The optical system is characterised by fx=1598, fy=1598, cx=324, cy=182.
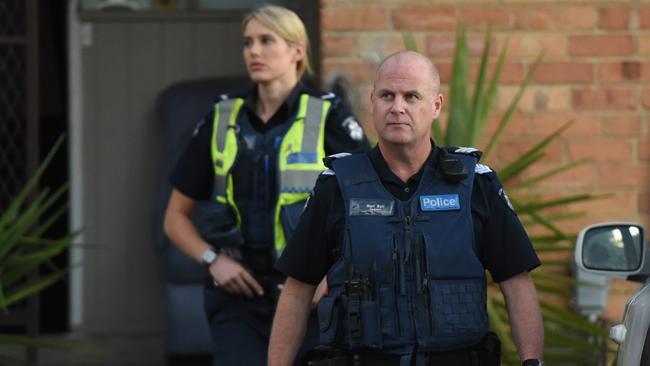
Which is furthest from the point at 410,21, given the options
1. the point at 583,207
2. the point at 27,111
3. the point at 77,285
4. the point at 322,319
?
the point at 322,319

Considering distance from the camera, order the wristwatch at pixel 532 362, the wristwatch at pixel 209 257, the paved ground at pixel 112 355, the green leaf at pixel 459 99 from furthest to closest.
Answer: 1. the paved ground at pixel 112 355
2. the green leaf at pixel 459 99
3. the wristwatch at pixel 209 257
4. the wristwatch at pixel 532 362

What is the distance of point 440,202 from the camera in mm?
4324

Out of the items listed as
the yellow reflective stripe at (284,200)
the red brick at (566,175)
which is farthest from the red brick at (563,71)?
the yellow reflective stripe at (284,200)

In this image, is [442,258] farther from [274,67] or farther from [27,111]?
[27,111]

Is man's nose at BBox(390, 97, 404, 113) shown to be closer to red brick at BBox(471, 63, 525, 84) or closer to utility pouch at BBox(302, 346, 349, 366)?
utility pouch at BBox(302, 346, 349, 366)

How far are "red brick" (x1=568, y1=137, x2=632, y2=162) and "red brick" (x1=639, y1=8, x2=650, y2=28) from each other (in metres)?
0.55

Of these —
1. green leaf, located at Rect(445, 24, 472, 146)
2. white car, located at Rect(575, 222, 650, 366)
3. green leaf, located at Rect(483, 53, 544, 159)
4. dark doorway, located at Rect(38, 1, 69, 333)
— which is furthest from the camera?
dark doorway, located at Rect(38, 1, 69, 333)

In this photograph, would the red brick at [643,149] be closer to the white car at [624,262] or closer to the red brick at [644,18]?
the red brick at [644,18]

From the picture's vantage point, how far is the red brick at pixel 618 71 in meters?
7.60

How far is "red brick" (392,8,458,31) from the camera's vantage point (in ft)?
24.8

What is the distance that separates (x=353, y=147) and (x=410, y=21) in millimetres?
2267

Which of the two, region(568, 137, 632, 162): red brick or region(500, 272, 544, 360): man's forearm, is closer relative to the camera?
region(500, 272, 544, 360): man's forearm

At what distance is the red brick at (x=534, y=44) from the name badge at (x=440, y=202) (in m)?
3.34

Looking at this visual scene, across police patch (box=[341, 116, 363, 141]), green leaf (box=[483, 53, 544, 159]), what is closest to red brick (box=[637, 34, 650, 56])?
green leaf (box=[483, 53, 544, 159])
